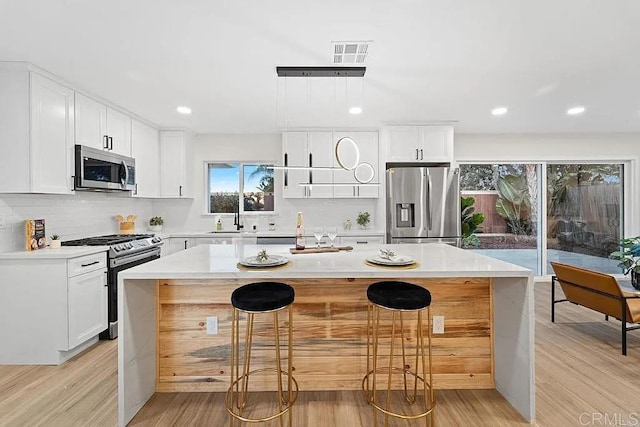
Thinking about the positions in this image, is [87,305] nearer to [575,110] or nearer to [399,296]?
[399,296]

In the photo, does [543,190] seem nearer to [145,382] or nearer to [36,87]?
[145,382]

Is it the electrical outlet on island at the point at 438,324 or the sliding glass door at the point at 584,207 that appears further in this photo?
the sliding glass door at the point at 584,207

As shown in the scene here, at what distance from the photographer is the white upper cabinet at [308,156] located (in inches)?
192

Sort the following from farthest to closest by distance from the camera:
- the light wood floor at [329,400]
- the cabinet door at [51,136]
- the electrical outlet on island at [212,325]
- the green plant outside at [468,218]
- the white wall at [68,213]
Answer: the green plant outside at [468,218]
the white wall at [68,213]
the cabinet door at [51,136]
the electrical outlet on island at [212,325]
the light wood floor at [329,400]

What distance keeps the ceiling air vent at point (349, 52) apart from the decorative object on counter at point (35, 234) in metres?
3.00

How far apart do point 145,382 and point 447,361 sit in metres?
2.01

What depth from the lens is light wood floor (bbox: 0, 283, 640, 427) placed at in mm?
2018

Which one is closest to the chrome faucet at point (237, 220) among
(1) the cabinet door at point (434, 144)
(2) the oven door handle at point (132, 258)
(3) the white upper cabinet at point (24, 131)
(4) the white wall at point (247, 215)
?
(4) the white wall at point (247, 215)

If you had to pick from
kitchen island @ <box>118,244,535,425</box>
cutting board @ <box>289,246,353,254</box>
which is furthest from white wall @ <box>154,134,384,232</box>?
kitchen island @ <box>118,244,535,425</box>

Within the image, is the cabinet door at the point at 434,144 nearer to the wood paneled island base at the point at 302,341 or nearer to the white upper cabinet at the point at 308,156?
the white upper cabinet at the point at 308,156

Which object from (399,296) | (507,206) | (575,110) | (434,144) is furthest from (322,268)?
(507,206)

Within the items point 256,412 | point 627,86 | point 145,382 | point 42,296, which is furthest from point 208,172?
point 627,86

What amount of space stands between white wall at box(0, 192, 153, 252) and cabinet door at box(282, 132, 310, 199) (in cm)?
214

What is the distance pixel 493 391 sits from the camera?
230 cm
